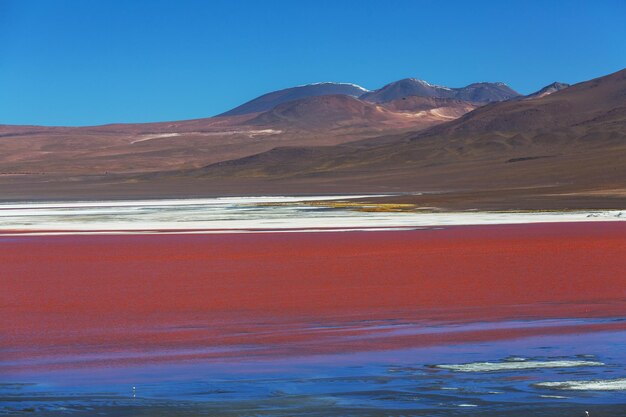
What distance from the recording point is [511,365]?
10680mm

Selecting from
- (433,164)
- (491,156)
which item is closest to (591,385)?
(433,164)

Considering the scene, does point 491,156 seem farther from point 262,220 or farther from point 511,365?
point 511,365

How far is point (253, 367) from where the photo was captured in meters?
10.9

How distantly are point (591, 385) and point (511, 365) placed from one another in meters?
1.12

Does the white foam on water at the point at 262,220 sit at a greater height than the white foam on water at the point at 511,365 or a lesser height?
greater

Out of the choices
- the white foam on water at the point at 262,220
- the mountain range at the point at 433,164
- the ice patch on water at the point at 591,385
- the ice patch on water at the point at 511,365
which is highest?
the mountain range at the point at 433,164

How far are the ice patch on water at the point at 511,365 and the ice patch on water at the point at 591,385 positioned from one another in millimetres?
715

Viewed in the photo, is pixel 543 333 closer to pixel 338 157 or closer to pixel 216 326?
pixel 216 326

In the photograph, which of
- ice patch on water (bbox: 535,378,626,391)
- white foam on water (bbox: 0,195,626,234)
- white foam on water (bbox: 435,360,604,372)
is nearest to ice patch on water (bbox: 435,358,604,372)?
white foam on water (bbox: 435,360,604,372)

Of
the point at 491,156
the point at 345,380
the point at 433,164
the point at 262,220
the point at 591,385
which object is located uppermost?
the point at 491,156

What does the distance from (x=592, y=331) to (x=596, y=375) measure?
2.72m

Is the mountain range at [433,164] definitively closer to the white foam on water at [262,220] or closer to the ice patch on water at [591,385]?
the white foam on water at [262,220]

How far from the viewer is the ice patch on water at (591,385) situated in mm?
9534

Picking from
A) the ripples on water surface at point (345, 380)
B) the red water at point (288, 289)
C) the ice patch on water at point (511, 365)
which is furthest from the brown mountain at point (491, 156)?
the ice patch on water at point (511, 365)
